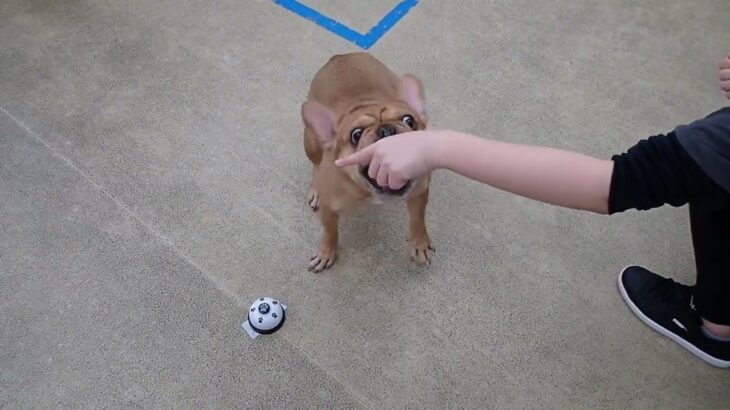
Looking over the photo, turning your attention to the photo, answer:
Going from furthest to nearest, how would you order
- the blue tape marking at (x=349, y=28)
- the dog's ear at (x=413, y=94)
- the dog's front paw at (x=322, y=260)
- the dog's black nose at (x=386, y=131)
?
1. the blue tape marking at (x=349, y=28)
2. the dog's front paw at (x=322, y=260)
3. the dog's ear at (x=413, y=94)
4. the dog's black nose at (x=386, y=131)

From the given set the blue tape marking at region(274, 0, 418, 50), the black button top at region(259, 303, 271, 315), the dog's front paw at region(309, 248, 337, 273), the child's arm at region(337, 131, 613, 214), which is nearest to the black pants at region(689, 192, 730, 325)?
the child's arm at region(337, 131, 613, 214)

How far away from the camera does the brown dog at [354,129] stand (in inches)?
56.9

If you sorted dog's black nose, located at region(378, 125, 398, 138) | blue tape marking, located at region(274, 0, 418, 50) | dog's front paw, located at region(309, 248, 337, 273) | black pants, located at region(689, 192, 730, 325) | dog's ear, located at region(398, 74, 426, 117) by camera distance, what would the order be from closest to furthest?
black pants, located at region(689, 192, 730, 325)
dog's black nose, located at region(378, 125, 398, 138)
dog's ear, located at region(398, 74, 426, 117)
dog's front paw, located at region(309, 248, 337, 273)
blue tape marking, located at region(274, 0, 418, 50)

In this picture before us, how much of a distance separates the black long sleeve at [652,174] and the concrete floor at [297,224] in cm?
67

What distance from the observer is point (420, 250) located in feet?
5.61

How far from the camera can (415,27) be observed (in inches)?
87.0

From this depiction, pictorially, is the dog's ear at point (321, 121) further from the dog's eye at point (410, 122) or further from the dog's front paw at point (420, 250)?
the dog's front paw at point (420, 250)

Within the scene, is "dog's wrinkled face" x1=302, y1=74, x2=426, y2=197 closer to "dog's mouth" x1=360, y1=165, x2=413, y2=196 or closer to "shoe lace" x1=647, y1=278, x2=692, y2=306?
"dog's mouth" x1=360, y1=165, x2=413, y2=196

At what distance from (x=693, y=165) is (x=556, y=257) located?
741 millimetres

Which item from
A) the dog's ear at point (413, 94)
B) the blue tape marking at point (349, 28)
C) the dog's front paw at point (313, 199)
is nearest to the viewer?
the dog's ear at point (413, 94)

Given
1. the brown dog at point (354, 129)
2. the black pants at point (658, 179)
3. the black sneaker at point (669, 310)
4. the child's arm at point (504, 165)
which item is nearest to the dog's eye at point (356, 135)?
the brown dog at point (354, 129)

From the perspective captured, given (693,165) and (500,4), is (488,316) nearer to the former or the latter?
(693,165)

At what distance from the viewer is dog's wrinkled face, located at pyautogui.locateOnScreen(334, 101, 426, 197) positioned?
1405 mm

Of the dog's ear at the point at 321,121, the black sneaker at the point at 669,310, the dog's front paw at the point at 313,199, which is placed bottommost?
the dog's front paw at the point at 313,199
